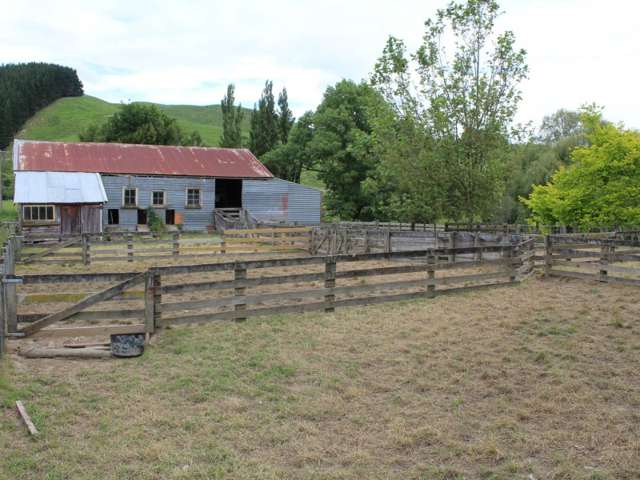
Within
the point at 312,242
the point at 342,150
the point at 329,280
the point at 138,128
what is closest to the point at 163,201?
the point at 342,150

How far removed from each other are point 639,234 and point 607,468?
20.6 metres

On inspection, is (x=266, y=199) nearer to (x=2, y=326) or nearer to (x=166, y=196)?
(x=166, y=196)

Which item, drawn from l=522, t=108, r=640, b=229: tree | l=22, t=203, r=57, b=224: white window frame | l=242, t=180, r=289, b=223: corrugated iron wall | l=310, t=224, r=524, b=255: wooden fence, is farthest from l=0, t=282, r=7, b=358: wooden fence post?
l=242, t=180, r=289, b=223: corrugated iron wall

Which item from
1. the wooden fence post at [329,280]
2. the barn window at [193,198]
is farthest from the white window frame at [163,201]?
the wooden fence post at [329,280]

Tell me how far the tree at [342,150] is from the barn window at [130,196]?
1437 cm

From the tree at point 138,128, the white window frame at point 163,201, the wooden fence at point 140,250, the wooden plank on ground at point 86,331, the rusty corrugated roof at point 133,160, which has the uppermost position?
the tree at point 138,128

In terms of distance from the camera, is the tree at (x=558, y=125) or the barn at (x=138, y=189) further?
the tree at (x=558, y=125)

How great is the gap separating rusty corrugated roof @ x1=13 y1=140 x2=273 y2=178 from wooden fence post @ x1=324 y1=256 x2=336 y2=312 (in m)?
29.3

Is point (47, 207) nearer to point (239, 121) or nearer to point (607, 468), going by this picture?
point (607, 468)

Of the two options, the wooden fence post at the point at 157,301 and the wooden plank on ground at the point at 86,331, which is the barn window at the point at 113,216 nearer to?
the wooden fence post at the point at 157,301

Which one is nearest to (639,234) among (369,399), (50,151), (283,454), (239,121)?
(369,399)

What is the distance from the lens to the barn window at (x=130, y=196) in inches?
1455

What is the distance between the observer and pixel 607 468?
4.84 metres

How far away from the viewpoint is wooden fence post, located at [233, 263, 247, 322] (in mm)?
9562
